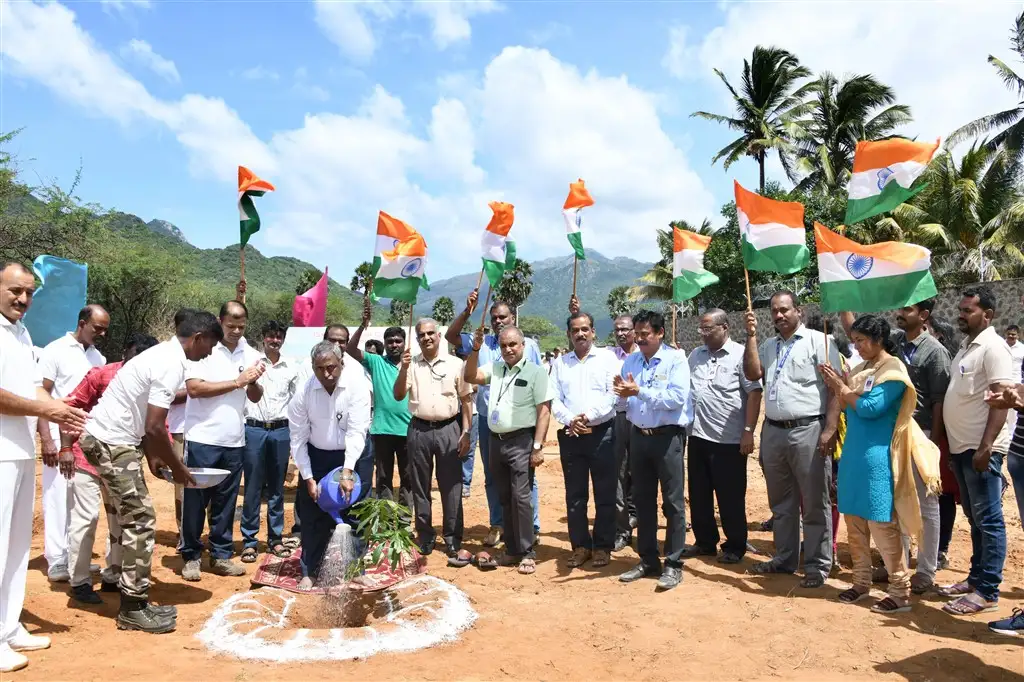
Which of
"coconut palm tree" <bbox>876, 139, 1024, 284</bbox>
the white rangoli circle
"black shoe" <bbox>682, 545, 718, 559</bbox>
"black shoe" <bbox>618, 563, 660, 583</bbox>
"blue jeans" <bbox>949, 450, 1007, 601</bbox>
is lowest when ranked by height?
the white rangoli circle

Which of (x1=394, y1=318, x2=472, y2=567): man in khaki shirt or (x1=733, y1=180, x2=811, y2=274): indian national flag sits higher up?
(x1=733, y1=180, x2=811, y2=274): indian national flag

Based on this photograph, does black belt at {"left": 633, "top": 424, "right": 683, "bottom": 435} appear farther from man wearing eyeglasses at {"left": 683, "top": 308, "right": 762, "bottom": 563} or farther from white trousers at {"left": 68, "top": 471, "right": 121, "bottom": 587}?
white trousers at {"left": 68, "top": 471, "right": 121, "bottom": 587}

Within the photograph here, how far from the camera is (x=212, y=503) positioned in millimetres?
6074

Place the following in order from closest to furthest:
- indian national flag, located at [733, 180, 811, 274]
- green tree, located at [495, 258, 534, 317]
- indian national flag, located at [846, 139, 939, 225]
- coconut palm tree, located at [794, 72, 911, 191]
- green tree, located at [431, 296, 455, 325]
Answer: indian national flag, located at [846, 139, 939, 225]
indian national flag, located at [733, 180, 811, 274]
coconut palm tree, located at [794, 72, 911, 191]
green tree, located at [495, 258, 534, 317]
green tree, located at [431, 296, 455, 325]

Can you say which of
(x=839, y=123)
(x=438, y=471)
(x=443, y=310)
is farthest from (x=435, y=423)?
(x=443, y=310)

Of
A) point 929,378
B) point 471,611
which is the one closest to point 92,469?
point 471,611

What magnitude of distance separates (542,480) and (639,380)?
16.8 ft

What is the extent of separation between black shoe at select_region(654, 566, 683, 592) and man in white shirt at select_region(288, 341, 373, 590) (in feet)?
8.69

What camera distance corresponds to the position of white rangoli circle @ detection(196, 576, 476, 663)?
4.48 m

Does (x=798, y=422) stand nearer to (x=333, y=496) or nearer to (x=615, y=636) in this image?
(x=615, y=636)

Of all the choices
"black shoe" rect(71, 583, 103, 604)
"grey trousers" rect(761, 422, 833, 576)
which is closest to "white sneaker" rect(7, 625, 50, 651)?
"black shoe" rect(71, 583, 103, 604)

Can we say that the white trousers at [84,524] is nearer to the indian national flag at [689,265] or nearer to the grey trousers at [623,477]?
the grey trousers at [623,477]

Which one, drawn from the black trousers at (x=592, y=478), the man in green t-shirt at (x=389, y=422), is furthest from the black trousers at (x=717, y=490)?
the man in green t-shirt at (x=389, y=422)

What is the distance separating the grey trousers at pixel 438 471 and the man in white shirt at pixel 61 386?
2805mm
